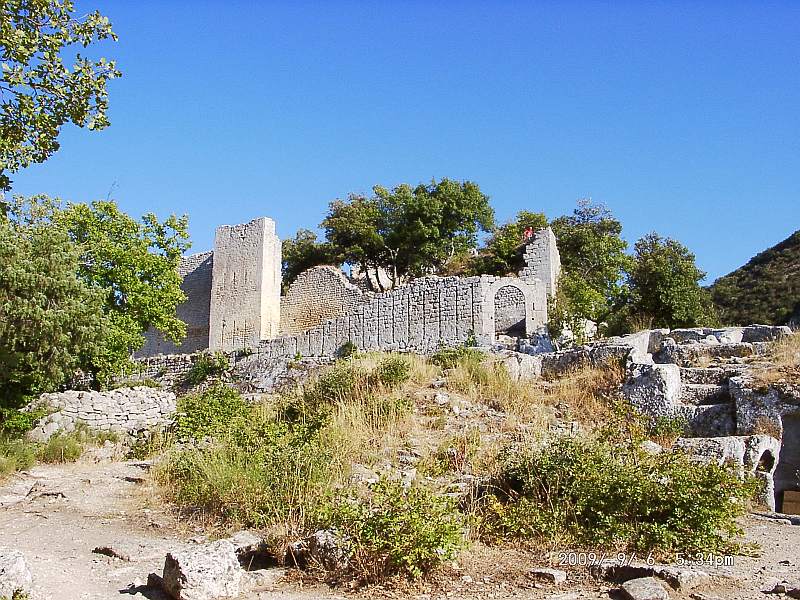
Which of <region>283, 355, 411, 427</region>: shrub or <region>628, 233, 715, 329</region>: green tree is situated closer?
<region>283, 355, 411, 427</region>: shrub

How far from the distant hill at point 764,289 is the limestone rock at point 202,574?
31769 mm

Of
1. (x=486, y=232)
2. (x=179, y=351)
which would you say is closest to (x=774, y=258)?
(x=486, y=232)

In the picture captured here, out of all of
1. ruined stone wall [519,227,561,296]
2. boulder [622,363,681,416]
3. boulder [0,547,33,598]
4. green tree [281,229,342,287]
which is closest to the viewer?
boulder [0,547,33,598]

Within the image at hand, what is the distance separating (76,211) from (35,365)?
7.27 m

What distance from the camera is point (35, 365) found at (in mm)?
12766

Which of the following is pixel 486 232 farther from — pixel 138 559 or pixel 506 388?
pixel 138 559

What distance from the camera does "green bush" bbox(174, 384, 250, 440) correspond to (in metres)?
12.0

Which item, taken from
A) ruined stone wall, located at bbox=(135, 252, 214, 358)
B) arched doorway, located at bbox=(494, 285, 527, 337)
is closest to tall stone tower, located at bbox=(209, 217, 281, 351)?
ruined stone wall, located at bbox=(135, 252, 214, 358)

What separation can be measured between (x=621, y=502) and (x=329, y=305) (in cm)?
2140

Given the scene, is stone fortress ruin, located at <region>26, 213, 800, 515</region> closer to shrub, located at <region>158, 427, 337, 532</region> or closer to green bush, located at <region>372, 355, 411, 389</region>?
green bush, located at <region>372, 355, 411, 389</region>

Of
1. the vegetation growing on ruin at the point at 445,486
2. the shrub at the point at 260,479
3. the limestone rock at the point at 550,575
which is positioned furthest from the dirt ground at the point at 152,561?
the shrub at the point at 260,479

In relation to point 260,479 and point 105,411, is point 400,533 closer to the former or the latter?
point 260,479
